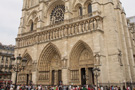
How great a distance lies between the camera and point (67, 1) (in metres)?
20.8

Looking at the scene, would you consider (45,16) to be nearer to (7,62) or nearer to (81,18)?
(81,18)

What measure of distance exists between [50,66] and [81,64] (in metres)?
5.90

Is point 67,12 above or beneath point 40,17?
beneath

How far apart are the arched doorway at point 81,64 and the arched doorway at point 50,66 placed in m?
3.04

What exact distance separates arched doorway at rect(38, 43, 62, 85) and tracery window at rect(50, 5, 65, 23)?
16.4 ft

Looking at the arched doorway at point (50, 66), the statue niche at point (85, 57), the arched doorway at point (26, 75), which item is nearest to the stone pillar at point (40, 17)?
the arched doorway at point (50, 66)

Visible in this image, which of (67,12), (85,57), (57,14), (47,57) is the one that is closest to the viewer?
(85,57)

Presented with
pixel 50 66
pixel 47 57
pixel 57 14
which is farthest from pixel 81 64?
pixel 57 14

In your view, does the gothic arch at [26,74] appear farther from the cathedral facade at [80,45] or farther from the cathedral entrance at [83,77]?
the cathedral entrance at [83,77]

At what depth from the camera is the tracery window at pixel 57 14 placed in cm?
2288

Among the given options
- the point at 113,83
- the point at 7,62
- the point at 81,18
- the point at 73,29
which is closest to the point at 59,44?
the point at 73,29

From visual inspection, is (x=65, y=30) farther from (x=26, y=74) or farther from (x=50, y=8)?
(x=26, y=74)

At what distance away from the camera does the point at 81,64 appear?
59.2 feet

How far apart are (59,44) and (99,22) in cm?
646
